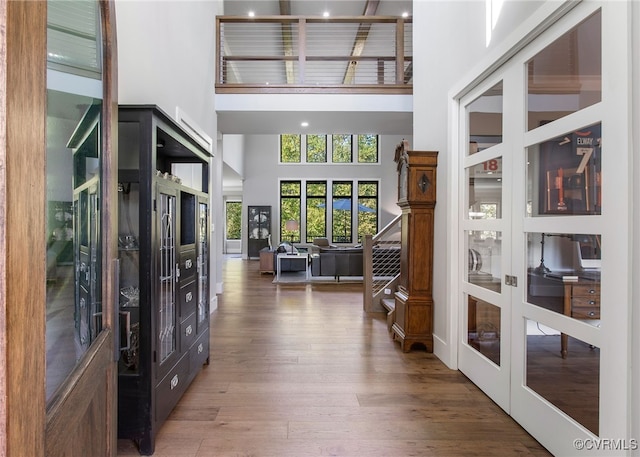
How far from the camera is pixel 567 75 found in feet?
6.33

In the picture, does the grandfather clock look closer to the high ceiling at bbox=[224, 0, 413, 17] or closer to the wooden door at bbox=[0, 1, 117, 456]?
the wooden door at bbox=[0, 1, 117, 456]

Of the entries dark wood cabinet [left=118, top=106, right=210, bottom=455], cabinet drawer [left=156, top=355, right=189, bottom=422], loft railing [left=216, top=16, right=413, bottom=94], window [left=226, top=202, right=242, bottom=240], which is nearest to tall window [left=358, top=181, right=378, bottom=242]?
loft railing [left=216, top=16, right=413, bottom=94]

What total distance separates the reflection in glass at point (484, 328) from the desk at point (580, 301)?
636 millimetres

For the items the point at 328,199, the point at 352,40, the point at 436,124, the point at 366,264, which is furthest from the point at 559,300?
the point at 328,199

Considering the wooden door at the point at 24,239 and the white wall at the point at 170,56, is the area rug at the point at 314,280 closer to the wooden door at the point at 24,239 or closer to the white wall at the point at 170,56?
the white wall at the point at 170,56

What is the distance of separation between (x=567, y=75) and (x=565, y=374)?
168 cm

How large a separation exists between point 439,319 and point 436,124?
195cm

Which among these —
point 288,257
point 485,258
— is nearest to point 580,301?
point 485,258

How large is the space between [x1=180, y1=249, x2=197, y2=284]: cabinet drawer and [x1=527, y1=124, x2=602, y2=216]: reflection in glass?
239cm

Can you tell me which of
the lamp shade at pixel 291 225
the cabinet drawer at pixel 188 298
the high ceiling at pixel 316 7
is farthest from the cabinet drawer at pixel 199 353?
the lamp shade at pixel 291 225

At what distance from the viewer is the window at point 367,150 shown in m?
13.8

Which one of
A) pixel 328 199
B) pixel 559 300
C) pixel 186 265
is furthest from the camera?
pixel 328 199

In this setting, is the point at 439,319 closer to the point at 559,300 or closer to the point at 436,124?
the point at 559,300

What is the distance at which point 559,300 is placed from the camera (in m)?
1.95
